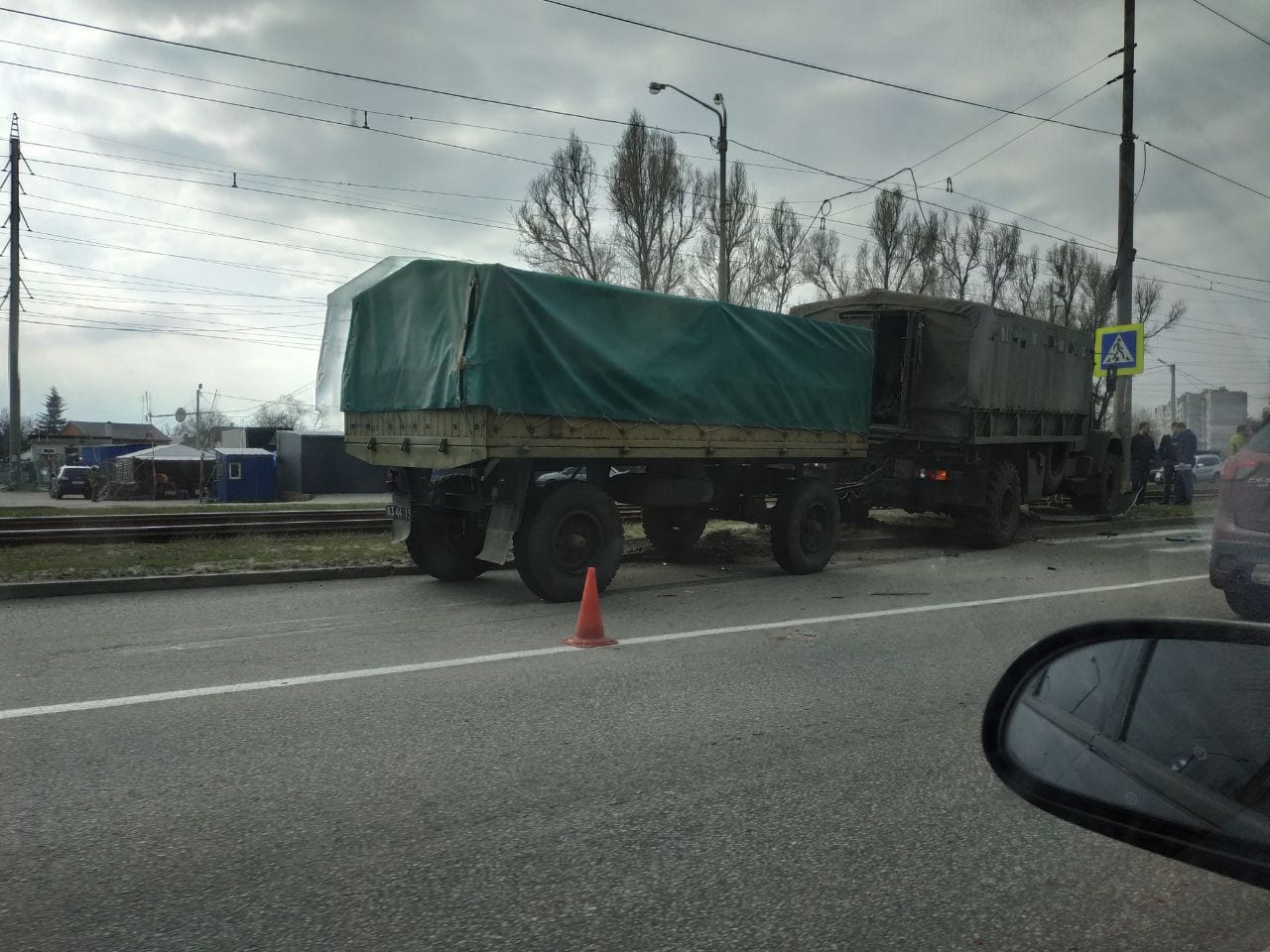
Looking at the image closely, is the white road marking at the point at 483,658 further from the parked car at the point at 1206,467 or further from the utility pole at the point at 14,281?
the utility pole at the point at 14,281

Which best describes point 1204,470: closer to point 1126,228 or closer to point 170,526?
point 1126,228

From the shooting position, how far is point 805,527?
10539 millimetres

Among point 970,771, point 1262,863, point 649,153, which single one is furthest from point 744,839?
point 649,153

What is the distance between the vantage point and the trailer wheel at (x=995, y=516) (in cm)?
1289

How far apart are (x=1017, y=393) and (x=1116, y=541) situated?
2589 mm

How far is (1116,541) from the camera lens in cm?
1377

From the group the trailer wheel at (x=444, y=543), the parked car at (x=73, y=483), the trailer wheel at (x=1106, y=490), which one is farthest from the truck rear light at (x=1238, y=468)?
the parked car at (x=73, y=483)

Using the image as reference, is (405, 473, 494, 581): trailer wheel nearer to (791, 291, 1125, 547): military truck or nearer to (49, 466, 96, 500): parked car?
(791, 291, 1125, 547): military truck

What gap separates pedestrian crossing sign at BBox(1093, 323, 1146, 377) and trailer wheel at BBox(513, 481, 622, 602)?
11.0 m

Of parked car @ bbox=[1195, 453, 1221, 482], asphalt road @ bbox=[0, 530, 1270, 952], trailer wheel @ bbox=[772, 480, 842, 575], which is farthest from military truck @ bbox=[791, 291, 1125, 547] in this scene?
parked car @ bbox=[1195, 453, 1221, 482]

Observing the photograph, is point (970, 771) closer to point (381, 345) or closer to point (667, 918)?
point (667, 918)

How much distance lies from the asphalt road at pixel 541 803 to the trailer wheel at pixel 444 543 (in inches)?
103

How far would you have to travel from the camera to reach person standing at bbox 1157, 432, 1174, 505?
776 inches

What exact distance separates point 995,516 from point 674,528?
4728 mm
